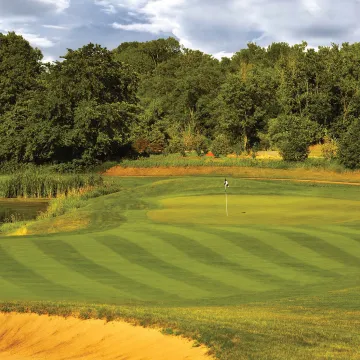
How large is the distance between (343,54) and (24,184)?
51913 millimetres

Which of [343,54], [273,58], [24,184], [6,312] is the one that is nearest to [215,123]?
[343,54]

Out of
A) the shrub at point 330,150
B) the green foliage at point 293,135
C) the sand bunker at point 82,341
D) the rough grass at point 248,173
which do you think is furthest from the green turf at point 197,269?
the shrub at point 330,150

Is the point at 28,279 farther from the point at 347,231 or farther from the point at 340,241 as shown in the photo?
the point at 347,231

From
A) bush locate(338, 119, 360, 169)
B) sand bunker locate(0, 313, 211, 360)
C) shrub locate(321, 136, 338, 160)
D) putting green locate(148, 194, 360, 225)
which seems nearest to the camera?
sand bunker locate(0, 313, 211, 360)

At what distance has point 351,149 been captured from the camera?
64312 mm

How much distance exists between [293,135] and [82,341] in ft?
203

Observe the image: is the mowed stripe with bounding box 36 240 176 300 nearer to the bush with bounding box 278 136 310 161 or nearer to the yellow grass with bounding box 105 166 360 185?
the yellow grass with bounding box 105 166 360 185

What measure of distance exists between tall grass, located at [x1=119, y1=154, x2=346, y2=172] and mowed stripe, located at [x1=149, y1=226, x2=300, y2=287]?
4570 cm

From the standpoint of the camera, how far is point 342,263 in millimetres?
18641

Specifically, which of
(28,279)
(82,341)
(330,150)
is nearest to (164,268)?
(28,279)

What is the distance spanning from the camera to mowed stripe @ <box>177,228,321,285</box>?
55.1 feet

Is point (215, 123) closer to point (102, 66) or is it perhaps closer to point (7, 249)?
point (102, 66)

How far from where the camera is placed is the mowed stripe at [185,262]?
52.7 ft

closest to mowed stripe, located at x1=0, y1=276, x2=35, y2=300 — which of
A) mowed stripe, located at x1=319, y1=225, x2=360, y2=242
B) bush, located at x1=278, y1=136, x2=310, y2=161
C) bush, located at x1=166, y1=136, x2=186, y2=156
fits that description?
mowed stripe, located at x1=319, y1=225, x2=360, y2=242
